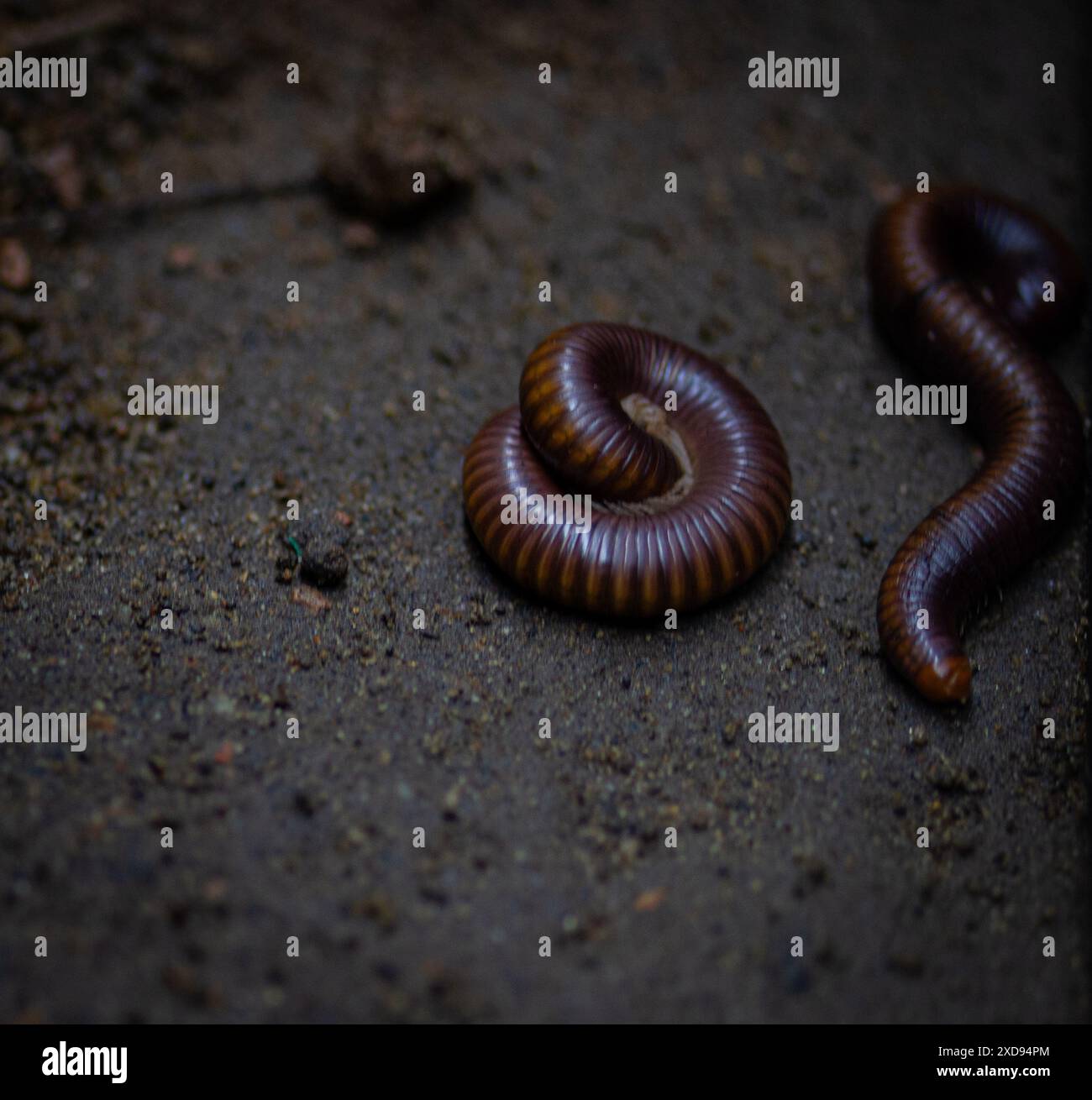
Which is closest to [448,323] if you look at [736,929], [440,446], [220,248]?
[440,446]

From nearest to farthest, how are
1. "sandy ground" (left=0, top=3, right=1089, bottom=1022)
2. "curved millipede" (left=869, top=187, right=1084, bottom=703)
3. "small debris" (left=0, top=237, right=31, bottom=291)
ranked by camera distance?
1. "sandy ground" (left=0, top=3, right=1089, bottom=1022)
2. "curved millipede" (left=869, top=187, right=1084, bottom=703)
3. "small debris" (left=0, top=237, right=31, bottom=291)

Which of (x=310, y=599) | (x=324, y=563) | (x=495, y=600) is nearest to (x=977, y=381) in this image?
(x=495, y=600)

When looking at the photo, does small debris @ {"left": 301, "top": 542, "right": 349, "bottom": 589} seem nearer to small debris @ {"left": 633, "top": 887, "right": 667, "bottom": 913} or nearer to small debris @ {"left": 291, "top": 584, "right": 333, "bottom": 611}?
small debris @ {"left": 291, "top": 584, "right": 333, "bottom": 611}

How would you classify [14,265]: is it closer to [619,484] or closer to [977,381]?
[619,484]

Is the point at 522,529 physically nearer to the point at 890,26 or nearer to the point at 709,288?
the point at 709,288

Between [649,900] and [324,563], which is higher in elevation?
[324,563]

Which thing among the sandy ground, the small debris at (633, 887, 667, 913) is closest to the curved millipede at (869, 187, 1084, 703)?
the sandy ground

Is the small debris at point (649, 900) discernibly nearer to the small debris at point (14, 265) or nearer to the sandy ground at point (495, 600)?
the sandy ground at point (495, 600)
